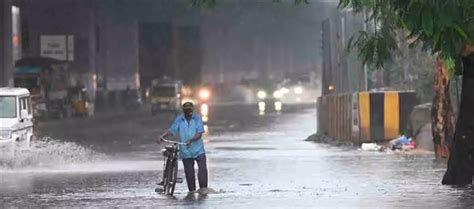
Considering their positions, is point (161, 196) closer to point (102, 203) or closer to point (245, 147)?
point (102, 203)

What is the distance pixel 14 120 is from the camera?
26.4 m

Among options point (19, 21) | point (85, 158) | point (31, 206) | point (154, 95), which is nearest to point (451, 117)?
point (85, 158)

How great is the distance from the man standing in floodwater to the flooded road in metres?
0.33

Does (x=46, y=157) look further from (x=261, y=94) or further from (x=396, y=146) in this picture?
(x=261, y=94)

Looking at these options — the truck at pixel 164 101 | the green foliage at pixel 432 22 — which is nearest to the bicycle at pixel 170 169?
the green foliage at pixel 432 22

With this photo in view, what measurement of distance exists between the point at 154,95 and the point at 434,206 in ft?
194

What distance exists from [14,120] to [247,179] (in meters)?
7.80

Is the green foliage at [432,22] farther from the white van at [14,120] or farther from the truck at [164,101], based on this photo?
the truck at [164,101]

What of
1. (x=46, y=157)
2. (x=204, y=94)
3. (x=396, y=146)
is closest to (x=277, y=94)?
(x=204, y=94)

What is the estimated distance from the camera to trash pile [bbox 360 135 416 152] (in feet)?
99.4

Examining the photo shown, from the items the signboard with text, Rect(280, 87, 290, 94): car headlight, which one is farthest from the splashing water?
Rect(280, 87, 290, 94): car headlight

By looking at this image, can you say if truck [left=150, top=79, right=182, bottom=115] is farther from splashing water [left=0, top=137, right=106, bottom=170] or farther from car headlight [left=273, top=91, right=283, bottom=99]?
splashing water [left=0, top=137, right=106, bottom=170]

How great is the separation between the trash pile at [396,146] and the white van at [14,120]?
948 centimetres

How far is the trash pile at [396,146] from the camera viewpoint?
3030 cm
